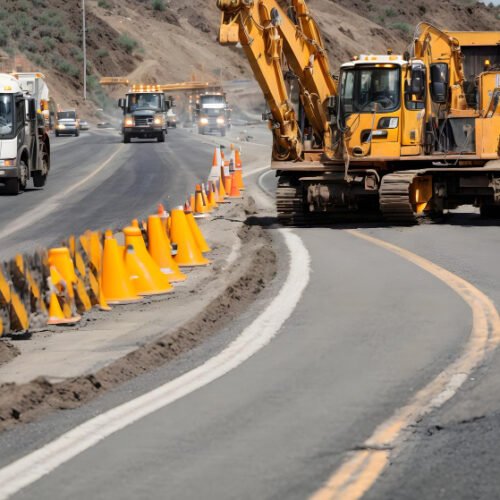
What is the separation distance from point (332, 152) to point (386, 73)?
1633 millimetres

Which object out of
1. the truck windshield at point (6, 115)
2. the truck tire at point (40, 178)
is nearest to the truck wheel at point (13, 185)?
the truck windshield at point (6, 115)

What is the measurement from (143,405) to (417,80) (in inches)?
530

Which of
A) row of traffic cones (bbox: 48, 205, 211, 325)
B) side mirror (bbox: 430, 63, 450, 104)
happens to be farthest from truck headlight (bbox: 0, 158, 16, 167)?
row of traffic cones (bbox: 48, 205, 211, 325)

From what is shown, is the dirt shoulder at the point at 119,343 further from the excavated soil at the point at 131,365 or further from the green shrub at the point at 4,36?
the green shrub at the point at 4,36

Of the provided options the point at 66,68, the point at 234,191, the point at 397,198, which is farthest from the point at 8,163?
the point at 66,68

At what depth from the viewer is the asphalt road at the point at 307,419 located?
19.2ft

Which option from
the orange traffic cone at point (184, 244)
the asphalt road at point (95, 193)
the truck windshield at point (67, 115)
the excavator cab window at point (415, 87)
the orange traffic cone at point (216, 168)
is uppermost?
the excavator cab window at point (415, 87)

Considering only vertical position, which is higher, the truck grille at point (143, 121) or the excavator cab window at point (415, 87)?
the excavator cab window at point (415, 87)

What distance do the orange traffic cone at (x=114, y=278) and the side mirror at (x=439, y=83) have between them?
9824 mm

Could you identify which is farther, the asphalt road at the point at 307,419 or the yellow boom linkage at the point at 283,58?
the yellow boom linkage at the point at 283,58

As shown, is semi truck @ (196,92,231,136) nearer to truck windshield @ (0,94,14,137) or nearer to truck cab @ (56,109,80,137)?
truck cab @ (56,109,80,137)

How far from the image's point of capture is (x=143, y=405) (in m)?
7.47

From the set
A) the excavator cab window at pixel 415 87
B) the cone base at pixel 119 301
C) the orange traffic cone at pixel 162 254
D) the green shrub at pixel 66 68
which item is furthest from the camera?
the green shrub at pixel 66 68

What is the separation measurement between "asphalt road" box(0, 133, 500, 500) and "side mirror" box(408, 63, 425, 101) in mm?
8187
